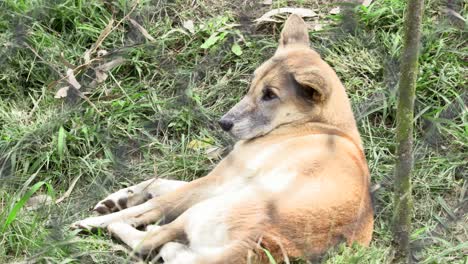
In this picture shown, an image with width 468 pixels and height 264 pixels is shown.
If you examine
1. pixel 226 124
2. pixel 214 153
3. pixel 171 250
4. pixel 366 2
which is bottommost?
pixel 214 153

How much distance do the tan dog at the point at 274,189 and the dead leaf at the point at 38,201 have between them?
217mm

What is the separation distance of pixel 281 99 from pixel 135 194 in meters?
0.77

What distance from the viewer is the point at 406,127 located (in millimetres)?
3322

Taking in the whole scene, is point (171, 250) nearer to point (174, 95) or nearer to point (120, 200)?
point (120, 200)

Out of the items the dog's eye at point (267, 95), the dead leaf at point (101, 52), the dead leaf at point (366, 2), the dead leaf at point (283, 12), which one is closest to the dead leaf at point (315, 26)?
the dead leaf at point (283, 12)

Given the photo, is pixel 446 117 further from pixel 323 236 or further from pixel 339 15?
pixel 323 236

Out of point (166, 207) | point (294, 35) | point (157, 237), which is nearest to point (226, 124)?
point (166, 207)

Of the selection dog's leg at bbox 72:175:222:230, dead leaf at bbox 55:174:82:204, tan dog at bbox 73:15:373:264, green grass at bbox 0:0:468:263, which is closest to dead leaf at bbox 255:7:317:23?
green grass at bbox 0:0:468:263

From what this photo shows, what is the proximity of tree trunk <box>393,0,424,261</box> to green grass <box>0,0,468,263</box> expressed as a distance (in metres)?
0.34

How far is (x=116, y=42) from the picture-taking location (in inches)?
191

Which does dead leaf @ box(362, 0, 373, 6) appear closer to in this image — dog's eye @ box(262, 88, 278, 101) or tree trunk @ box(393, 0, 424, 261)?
dog's eye @ box(262, 88, 278, 101)

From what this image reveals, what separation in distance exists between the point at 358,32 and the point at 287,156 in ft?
3.60

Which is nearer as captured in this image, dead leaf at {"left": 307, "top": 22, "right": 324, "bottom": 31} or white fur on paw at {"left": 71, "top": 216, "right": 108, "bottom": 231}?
white fur on paw at {"left": 71, "top": 216, "right": 108, "bottom": 231}

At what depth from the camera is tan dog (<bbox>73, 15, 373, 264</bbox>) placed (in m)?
3.44
